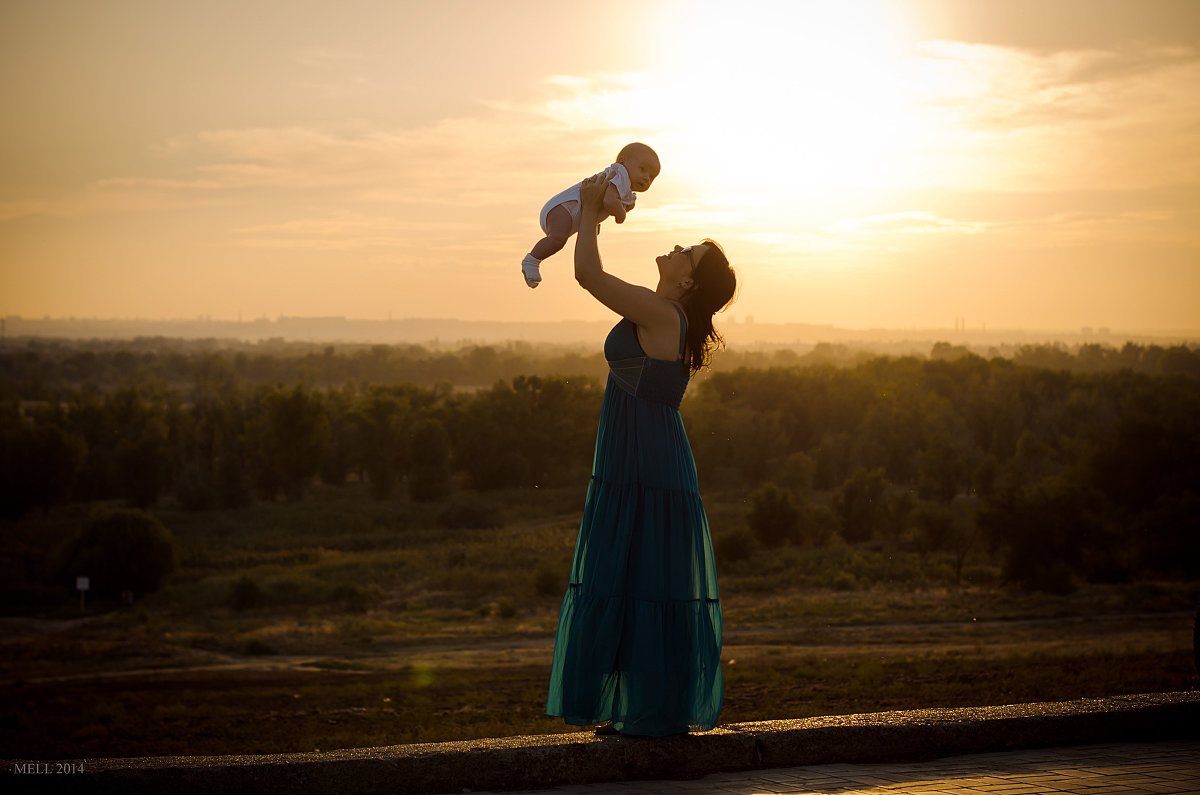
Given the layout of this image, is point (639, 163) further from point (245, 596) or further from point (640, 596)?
point (245, 596)

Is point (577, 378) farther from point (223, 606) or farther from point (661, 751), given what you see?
point (661, 751)

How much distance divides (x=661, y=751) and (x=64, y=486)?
60.0m

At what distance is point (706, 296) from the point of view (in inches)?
139

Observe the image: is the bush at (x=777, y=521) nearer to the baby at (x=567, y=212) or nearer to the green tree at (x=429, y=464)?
the green tree at (x=429, y=464)

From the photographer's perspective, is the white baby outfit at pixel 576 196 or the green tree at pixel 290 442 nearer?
the white baby outfit at pixel 576 196

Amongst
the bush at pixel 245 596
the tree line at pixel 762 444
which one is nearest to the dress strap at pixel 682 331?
the bush at pixel 245 596

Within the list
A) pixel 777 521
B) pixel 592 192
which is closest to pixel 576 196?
pixel 592 192

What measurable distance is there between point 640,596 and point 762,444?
53138 mm

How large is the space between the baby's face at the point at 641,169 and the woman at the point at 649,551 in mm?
296

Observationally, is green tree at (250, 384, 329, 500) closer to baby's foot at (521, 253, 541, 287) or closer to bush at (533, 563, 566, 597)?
bush at (533, 563, 566, 597)

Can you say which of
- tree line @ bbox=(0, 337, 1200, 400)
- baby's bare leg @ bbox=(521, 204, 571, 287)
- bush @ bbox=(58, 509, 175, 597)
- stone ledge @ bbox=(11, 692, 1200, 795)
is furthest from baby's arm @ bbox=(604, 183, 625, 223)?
tree line @ bbox=(0, 337, 1200, 400)

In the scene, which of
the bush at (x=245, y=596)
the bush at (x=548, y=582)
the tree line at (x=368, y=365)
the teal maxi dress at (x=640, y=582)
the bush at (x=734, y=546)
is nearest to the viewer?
the teal maxi dress at (x=640, y=582)

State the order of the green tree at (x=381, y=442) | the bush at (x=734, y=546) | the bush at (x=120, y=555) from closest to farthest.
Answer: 1. the bush at (x=120, y=555)
2. the bush at (x=734, y=546)
3. the green tree at (x=381, y=442)

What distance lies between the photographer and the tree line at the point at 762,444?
40.2 m
